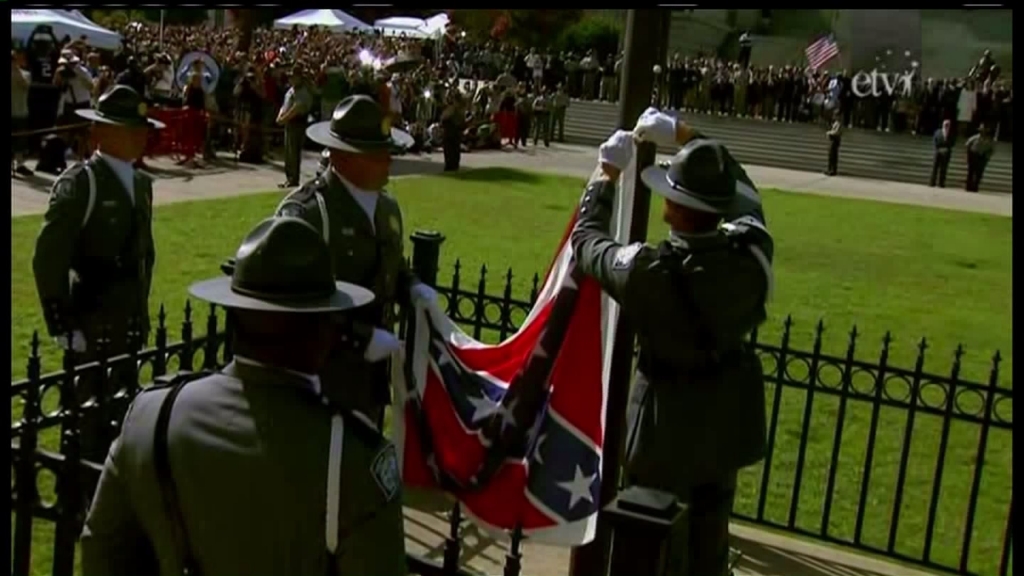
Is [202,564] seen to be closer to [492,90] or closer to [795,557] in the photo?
[795,557]

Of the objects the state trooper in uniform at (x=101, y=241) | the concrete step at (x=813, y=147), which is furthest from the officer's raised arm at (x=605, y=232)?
the concrete step at (x=813, y=147)

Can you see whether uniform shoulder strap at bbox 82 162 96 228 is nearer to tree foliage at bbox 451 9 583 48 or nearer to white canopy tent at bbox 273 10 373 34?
white canopy tent at bbox 273 10 373 34

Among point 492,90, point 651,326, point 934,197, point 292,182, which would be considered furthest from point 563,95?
point 651,326

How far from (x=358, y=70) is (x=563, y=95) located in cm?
674

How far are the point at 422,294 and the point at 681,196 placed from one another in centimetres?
156

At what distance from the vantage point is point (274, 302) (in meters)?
2.79

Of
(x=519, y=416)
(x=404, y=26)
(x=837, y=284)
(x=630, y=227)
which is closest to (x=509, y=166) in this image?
(x=837, y=284)

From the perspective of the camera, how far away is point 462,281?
13320 mm

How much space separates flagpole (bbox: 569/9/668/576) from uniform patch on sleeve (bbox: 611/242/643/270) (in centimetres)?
25

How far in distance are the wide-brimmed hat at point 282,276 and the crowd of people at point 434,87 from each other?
1607 cm

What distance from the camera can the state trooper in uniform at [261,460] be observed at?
279 centimetres

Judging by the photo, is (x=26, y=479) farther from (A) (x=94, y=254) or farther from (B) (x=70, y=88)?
(B) (x=70, y=88)

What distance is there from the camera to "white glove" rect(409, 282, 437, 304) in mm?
5723

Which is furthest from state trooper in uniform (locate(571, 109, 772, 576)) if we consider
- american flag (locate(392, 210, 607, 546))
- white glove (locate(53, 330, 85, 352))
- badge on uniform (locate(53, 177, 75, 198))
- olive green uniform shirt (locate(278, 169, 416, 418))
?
white glove (locate(53, 330, 85, 352))
